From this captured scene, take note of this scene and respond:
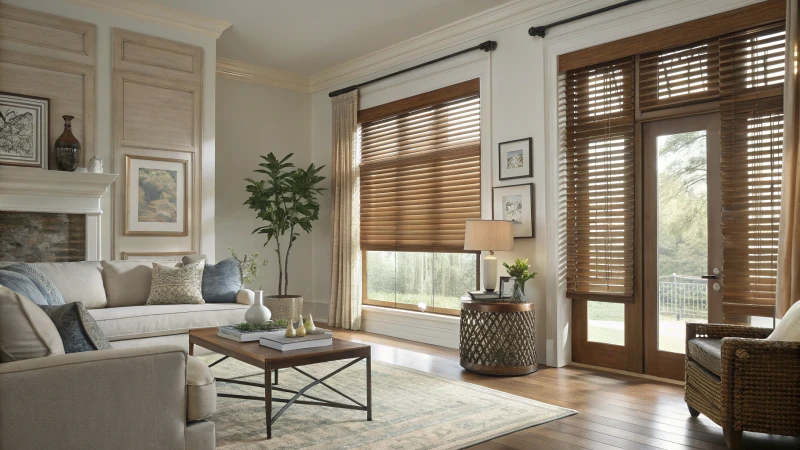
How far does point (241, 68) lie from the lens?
277 inches

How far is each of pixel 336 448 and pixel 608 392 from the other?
2.03 metres

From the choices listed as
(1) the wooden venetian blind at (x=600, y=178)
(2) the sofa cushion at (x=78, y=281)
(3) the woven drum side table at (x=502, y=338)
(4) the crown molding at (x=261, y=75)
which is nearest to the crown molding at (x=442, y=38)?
(4) the crown molding at (x=261, y=75)

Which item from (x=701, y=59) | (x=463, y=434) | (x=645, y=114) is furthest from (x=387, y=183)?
(x=463, y=434)

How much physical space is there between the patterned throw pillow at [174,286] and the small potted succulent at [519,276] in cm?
259

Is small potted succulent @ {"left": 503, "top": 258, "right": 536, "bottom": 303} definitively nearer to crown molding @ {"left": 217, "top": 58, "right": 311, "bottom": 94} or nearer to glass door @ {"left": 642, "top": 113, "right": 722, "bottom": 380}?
glass door @ {"left": 642, "top": 113, "right": 722, "bottom": 380}

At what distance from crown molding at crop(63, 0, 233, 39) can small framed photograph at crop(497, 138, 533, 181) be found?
2.96 m

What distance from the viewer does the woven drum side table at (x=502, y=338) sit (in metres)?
4.46

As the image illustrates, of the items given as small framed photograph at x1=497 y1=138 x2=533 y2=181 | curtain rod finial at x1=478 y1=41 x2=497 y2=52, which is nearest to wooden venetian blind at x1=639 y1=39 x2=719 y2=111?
small framed photograph at x1=497 y1=138 x2=533 y2=181

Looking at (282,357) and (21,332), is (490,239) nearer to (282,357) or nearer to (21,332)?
(282,357)

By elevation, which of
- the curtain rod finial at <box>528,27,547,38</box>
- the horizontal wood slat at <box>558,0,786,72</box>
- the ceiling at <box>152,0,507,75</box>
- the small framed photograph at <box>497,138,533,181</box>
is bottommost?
the small framed photograph at <box>497,138,533,181</box>

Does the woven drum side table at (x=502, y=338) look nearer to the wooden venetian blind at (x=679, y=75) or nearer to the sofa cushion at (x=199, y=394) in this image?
the wooden venetian blind at (x=679, y=75)

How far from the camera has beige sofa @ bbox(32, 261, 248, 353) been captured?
14.4 feet

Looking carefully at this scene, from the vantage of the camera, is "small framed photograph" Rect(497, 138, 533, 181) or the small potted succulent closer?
the small potted succulent

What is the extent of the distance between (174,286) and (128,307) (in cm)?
38
